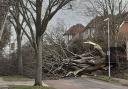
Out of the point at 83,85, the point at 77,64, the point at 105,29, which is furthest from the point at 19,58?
the point at 105,29

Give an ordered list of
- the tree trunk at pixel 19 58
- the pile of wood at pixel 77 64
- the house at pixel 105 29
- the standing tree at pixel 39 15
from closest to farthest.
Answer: the standing tree at pixel 39 15 → the pile of wood at pixel 77 64 → the tree trunk at pixel 19 58 → the house at pixel 105 29

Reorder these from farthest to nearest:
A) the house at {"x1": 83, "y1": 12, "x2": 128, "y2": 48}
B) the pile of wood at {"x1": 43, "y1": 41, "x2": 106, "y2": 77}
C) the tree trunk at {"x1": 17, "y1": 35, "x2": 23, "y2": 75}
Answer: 1. the house at {"x1": 83, "y1": 12, "x2": 128, "y2": 48}
2. the tree trunk at {"x1": 17, "y1": 35, "x2": 23, "y2": 75}
3. the pile of wood at {"x1": 43, "y1": 41, "x2": 106, "y2": 77}

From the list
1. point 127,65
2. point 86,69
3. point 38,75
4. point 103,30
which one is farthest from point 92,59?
point 38,75

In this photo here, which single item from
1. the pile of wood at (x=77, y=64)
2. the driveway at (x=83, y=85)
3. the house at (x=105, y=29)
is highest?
the house at (x=105, y=29)

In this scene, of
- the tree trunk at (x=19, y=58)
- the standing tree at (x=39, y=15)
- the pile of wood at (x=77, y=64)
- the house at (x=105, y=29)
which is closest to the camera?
the standing tree at (x=39, y=15)

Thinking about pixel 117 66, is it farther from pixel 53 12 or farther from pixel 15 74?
pixel 53 12

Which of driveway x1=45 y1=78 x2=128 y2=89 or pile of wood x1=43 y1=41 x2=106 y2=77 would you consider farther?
pile of wood x1=43 y1=41 x2=106 y2=77

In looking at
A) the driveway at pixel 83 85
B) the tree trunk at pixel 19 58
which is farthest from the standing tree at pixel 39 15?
the tree trunk at pixel 19 58

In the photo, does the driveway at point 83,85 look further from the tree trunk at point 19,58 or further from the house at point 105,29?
the house at point 105,29

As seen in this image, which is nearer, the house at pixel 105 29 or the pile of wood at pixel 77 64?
the pile of wood at pixel 77 64

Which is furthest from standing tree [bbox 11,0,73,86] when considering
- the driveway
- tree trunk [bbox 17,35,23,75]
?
tree trunk [bbox 17,35,23,75]

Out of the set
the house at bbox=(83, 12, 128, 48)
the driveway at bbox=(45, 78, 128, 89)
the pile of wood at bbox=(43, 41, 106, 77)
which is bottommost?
the driveway at bbox=(45, 78, 128, 89)

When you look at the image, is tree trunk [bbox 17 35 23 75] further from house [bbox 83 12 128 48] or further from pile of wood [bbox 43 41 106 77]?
house [bbox 83 12 128 48]

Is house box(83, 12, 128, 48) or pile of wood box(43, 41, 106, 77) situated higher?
house box(83, 12, 128, 48)
